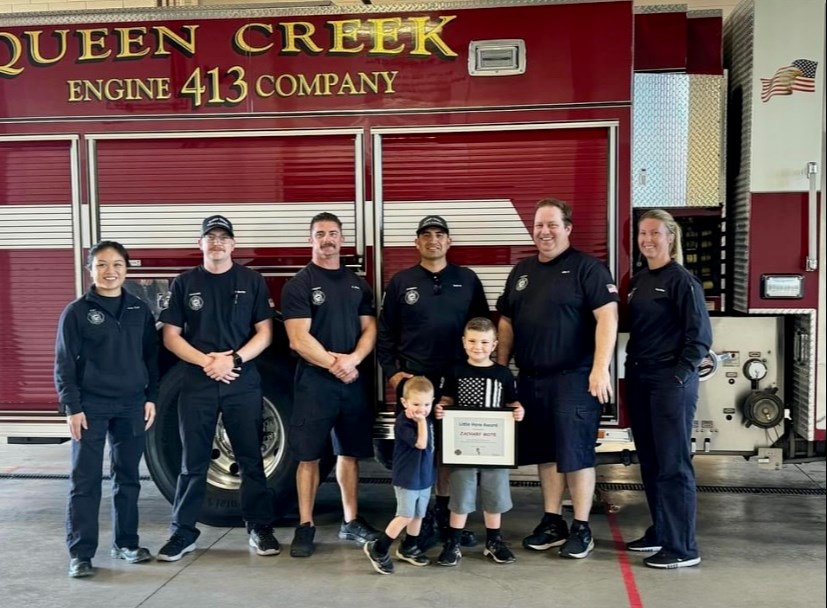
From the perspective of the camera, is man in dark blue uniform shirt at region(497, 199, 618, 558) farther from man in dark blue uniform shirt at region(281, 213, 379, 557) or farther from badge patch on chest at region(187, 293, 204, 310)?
badge patch on chest at region(187, 293, 204, 310)

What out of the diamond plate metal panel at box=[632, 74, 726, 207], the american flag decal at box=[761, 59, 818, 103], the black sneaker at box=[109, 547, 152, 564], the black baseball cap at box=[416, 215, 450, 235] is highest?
the american flag decal at box=[761, 59, 818, 103]

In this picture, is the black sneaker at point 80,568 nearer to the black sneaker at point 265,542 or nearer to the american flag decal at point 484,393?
the black sneaker at point 265,542

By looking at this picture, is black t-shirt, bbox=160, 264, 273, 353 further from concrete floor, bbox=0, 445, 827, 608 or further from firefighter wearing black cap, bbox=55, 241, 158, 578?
concrete floor, bbox=0, 445, 827, 608

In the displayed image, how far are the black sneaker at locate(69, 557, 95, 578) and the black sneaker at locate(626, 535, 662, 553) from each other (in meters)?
3.06

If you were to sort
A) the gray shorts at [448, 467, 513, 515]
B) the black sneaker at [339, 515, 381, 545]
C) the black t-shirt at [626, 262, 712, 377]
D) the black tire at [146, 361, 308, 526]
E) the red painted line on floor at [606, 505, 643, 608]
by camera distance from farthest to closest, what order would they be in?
1. the black tire at [146, 361, 308, 526]
2. the black sneaker at [339, 515, 381, 545]
3. the gray shorts at [448, 467, 513, 515]
4. the black t-shirt at [626, 262, 712, 377]
5. the red painted line on floor at [606, 505, 643, 608]

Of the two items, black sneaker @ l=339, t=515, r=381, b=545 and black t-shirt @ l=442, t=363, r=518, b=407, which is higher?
black t-shirt @ l=442, t=363, r=518, b=407

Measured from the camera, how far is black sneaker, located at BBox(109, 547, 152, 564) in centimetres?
501

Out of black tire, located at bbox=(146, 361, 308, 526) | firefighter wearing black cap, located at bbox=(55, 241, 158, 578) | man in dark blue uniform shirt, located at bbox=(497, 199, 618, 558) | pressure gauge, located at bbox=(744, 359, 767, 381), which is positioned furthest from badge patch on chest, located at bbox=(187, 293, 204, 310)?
pressure gauge, located at bbox=(744, 359, 767, 381)

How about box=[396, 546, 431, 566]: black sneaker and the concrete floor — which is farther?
box=[396, 546, 431, 566]: black sneaker

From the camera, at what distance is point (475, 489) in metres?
4.79

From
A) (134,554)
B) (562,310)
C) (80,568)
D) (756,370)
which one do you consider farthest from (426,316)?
(80,568)

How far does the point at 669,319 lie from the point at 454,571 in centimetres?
181

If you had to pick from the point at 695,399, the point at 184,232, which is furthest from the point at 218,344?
the point at 695,399

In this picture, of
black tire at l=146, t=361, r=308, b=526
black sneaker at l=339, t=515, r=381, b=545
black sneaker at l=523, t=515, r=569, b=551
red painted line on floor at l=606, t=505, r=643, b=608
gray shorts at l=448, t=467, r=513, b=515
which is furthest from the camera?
black tire at l=146, t=361, r=308, b=526
